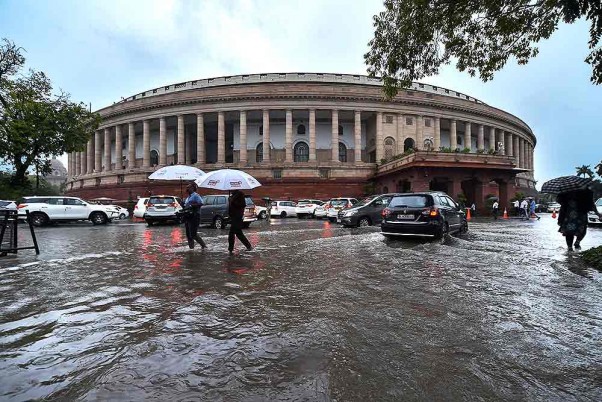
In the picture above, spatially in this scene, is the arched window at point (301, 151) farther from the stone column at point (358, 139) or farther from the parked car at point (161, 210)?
the parked car at point (161, 210)

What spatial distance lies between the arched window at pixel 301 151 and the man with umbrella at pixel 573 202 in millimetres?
36029

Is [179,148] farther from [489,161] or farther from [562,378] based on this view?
[562,378]

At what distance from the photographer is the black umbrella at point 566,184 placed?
881 centimetres

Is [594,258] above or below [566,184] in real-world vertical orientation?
below

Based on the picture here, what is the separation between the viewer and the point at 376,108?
140 ft

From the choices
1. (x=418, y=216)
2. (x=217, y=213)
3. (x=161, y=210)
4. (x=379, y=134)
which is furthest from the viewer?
(x=379, y=134)

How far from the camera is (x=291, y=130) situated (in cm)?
4266

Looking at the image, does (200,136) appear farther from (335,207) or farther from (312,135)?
(335,207)

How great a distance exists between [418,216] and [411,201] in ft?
1.98

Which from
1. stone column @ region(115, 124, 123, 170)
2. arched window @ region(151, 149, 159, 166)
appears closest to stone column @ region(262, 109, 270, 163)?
arched window @ region(151, 149, 159, 166)

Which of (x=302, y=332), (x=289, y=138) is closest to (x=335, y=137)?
(x=289, y=138)

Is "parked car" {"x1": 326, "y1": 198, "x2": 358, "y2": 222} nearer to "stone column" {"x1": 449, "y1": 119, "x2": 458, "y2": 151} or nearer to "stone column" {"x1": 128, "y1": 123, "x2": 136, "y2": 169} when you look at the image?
"stone column" {"x1": 449, "y1": 119, "x2": 458, "y2": 151}

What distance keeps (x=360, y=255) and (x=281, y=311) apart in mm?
4662

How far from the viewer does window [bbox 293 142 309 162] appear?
146ft
